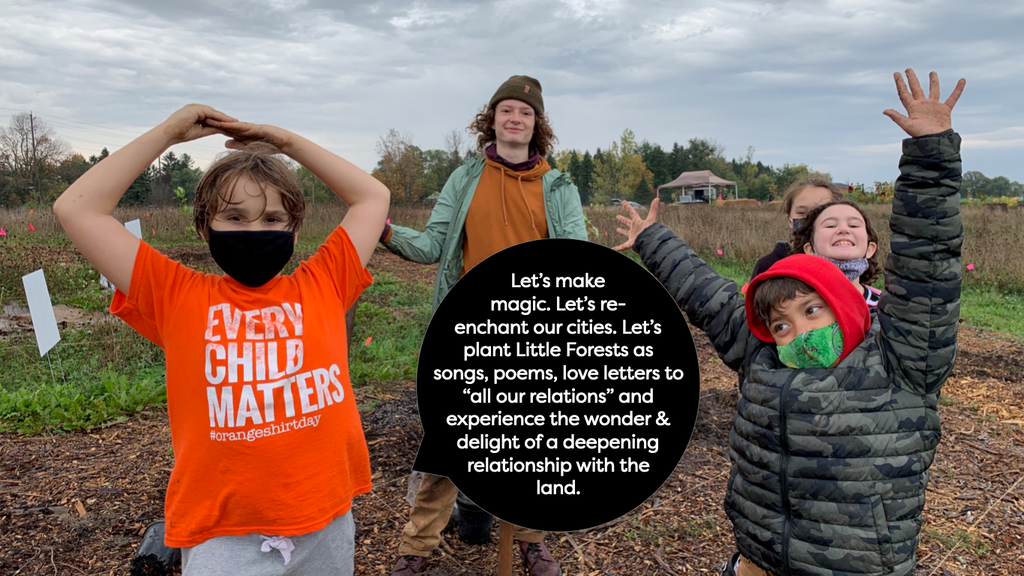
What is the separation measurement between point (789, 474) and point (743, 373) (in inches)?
16.5

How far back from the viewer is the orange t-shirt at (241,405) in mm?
1654

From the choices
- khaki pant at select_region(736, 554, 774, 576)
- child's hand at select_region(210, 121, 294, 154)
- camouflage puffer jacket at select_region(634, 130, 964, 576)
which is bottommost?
khaki pant at select_region(736, 554, 774, 576)

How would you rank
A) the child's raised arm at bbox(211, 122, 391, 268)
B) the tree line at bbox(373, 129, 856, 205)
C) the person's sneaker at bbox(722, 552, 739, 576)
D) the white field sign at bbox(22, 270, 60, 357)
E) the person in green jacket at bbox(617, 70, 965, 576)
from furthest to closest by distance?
the tree line at bbox(373, 129, 856, 205) < the white field sign at bbox(22, 270, 60, 357) < the person's sneaker at bbox(722, 552, 739, 576) < the child's raised arm at bbox(211, 122, 391, 268) < the person in green jacket at bbox(617, 70, 965, 576)

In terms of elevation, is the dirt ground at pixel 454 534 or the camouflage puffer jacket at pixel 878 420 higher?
the camouflage puffer jacket at pixel 878 420

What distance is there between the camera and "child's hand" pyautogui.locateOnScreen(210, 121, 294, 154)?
1.86 meters

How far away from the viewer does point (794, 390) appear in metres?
1.85

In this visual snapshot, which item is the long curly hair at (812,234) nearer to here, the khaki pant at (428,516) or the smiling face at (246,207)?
the khaki pant at (428,516)

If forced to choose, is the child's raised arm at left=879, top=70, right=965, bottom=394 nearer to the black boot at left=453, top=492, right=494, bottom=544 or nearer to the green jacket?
the green jacket

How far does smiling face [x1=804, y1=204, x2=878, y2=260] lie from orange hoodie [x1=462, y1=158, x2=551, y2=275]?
1.14 m

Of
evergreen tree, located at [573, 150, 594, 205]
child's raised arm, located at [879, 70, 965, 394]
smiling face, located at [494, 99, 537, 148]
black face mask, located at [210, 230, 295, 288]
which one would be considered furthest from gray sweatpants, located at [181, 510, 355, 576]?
evergreen tree, located at [573, 150, 594, 205]

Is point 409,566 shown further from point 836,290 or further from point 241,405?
point 836,290

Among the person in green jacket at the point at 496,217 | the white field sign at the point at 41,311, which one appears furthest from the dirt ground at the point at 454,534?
the white field sign at the point at 41,311

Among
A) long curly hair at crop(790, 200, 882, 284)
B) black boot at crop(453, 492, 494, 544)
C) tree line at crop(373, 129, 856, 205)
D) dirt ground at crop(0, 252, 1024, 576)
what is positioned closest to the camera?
long curly hair at crop(790, 200, 882, 284)

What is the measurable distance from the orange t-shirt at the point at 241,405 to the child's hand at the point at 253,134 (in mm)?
407
